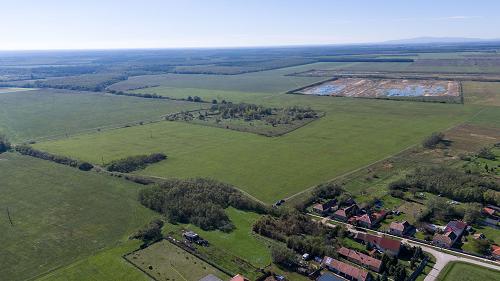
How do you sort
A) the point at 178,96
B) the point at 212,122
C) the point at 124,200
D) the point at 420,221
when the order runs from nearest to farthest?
the point at 420,221, the point at 124,200, the point at 212,122, the point at 178,96

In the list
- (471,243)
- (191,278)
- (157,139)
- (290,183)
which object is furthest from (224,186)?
(157,139)

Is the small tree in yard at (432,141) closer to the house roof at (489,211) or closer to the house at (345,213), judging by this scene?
the house roof at (489,211)

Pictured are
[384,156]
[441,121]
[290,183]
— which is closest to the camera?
[290,183]

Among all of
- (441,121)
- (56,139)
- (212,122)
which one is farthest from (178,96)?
(441,121)

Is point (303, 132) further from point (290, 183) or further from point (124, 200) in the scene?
point (124, 200)

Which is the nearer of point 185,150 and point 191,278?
point 191,278

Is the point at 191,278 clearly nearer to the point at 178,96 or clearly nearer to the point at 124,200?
the point at 124,200
